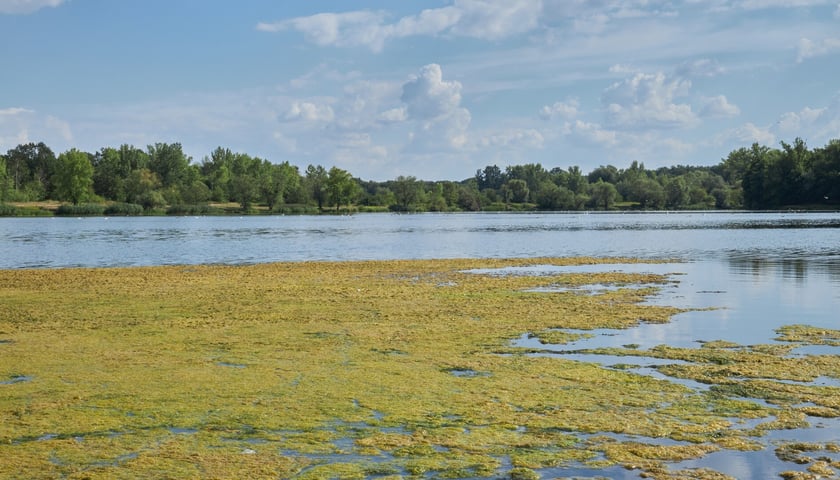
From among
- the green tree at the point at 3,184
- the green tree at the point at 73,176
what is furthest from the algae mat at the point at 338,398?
the green tree at the point at 73,176

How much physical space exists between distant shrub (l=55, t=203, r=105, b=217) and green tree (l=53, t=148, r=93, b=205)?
6000mm

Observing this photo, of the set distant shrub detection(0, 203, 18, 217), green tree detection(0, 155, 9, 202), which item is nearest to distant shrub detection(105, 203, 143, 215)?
distant shrub detection(0, 203, 18, 217)

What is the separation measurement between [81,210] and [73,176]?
11.2 metres

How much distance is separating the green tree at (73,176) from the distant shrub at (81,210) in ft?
19.7

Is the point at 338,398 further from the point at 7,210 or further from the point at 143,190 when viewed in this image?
the point at 143,190

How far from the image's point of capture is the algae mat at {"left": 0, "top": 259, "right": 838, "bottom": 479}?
358 inches

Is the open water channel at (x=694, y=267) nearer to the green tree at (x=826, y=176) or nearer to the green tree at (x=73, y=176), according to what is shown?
the green tree at (x=73, y=176)

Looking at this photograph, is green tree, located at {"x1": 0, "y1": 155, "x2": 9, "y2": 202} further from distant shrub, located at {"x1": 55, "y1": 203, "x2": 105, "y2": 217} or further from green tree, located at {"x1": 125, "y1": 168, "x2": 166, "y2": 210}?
green tree, located at {"x1": 125, "y1": 168, "x2": 166, "y2": 210}

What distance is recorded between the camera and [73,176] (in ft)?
552

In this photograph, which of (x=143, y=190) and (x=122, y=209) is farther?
(x=143, y=190)

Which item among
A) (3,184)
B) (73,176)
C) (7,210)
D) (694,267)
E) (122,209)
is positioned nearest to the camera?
(694,267)

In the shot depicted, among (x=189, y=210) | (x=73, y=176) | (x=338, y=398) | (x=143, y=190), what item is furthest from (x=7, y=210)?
(x=338, y=398)

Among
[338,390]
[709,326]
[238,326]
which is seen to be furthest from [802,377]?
[238,326]

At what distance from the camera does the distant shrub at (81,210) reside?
16088 cm
